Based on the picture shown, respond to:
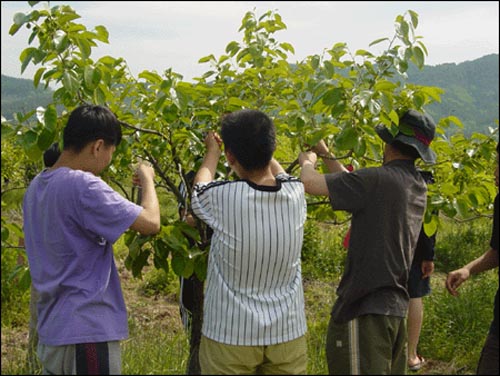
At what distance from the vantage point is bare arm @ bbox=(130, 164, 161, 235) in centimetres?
219

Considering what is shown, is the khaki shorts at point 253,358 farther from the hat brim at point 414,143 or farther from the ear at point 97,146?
the hat brim at point 414,143

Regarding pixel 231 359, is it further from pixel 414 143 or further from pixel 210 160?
pixel 414 143

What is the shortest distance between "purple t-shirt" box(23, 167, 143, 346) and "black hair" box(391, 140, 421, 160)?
117 centimetres

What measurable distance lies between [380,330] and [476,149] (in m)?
1.15

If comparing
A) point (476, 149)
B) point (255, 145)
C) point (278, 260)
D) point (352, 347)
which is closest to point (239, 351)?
point (278, 260)

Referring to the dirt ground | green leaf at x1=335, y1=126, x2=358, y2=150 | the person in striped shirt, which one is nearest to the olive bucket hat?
green leaf at x1=335, y1=126, x2=358, y2=150

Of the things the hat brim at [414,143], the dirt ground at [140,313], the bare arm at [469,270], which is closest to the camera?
the hat brim at [414,143]

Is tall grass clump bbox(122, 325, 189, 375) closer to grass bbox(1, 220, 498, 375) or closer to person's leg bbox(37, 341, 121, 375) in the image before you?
grass bbox(1, 220, 498, 375)

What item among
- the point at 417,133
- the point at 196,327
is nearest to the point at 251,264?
the point at 417,133

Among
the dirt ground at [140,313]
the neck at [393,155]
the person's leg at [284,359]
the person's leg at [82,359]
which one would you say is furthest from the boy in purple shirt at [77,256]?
the dirt ground at [140,313]

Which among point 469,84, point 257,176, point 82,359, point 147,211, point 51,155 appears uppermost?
Answer: point 469,84

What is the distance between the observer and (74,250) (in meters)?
2.11

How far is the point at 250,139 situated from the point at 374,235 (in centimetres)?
69

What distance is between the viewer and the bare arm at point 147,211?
2191 millimetres
